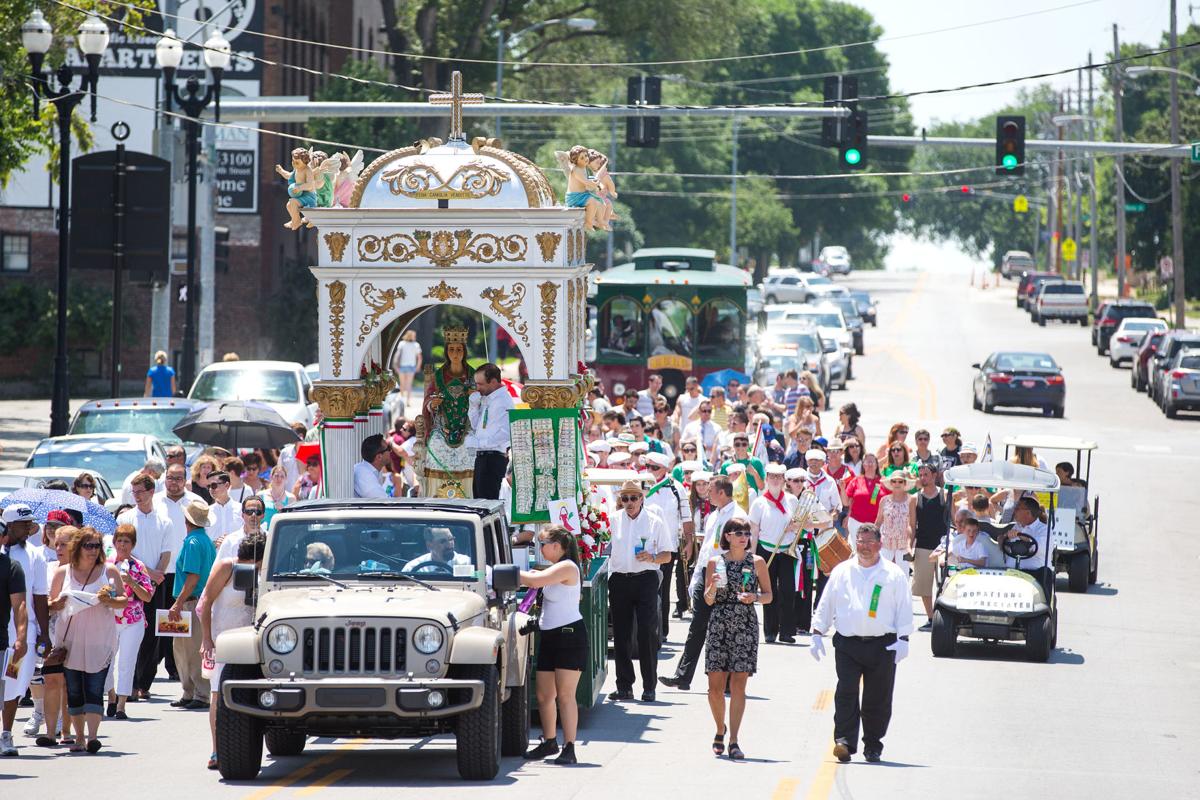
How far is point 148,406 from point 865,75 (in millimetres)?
93598

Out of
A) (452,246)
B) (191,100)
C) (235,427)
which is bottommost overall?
(235,427)

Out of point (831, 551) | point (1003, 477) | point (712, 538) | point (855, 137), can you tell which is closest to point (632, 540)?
point (712, 538)

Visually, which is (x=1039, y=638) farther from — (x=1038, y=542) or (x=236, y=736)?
(x=236, y=736)

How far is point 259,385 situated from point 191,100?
5009 millimetres

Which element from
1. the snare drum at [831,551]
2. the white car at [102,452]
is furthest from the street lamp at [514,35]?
the snare drum at [831,551]

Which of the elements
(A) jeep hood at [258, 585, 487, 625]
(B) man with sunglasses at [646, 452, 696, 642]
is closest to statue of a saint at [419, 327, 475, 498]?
(B) man with sunglasses at [646, 452, 696, 642]

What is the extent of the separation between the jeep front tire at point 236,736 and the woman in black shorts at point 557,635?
6.66 ft

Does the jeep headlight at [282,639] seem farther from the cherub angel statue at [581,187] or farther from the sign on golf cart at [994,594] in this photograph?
the sign on golf cart at [994,594]

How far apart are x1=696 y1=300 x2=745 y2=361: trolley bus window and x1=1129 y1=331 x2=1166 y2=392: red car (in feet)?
51.0

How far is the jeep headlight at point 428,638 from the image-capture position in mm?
11859

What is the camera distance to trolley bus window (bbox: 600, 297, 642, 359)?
37812 mm

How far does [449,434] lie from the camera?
54.2 feet

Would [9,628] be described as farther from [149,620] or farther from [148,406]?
[148,406]

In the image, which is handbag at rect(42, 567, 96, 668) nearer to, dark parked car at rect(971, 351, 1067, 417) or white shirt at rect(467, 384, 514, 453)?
white shirt at rect(467, 384, 514, 453)
